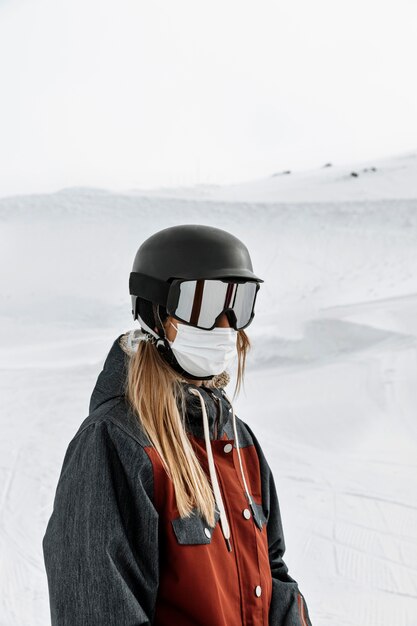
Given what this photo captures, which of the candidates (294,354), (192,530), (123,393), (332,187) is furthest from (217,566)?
(332,187)

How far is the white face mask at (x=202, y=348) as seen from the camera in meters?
1.46

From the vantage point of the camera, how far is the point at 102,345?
8.18 m

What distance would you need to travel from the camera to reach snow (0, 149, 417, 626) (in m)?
4.02

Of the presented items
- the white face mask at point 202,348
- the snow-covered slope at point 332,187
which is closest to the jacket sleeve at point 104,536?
the white face mask at point 202,348

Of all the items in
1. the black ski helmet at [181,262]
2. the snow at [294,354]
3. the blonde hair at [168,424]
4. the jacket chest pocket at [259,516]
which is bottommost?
the snow at [294,354]

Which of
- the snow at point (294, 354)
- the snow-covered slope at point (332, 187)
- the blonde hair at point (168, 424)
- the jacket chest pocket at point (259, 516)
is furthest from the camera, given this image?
the snow-covered slope at point (332, 187)

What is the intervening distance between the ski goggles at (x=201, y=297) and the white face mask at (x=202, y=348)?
24 millimetres

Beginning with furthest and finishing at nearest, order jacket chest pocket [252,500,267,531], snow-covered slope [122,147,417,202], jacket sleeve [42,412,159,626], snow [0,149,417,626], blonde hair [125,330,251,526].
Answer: snow-covered slope [122,147,417,202]
snow [0,149,417,626]
jacket chest pocket [252,500,267,531]
blonde hair [125,330,251,526]
jacket sleeve [42,412,159,626]

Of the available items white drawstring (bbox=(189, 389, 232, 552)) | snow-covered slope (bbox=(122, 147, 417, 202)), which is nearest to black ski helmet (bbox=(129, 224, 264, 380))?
white drawstring (bbox=(189, 389, 232, 552))

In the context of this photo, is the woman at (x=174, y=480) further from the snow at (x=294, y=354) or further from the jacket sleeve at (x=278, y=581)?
the snow at (x=294, y=354)

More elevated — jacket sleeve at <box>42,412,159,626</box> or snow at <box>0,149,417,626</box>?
jacket sleeve at <box>42,412,159,626</box>

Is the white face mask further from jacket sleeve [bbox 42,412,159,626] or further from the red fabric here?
jacket sleeve [bbox 42,412,159,626]

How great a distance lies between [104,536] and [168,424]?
0.80ft

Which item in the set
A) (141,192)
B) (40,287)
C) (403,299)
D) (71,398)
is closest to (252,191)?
(141,192)
